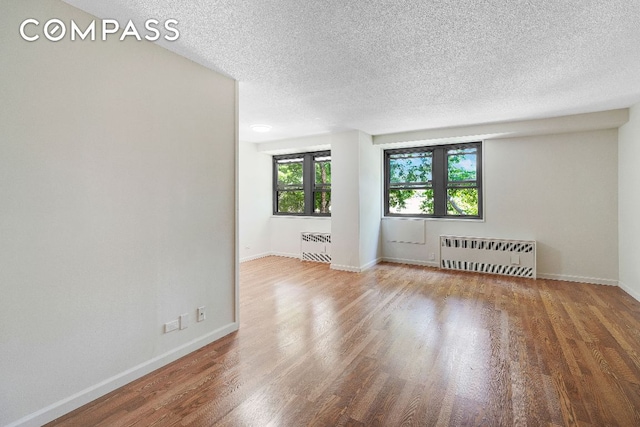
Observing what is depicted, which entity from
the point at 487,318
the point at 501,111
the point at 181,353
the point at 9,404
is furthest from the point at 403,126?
the point at 9,404

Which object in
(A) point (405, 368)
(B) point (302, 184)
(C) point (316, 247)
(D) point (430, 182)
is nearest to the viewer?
(A) point (405, 368)

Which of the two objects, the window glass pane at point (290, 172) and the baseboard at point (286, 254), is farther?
the window glass pane at point (290, 172)

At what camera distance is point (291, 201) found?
7.28 meters

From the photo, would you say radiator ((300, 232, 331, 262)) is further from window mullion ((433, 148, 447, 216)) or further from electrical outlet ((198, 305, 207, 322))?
electrical outlet ((198, 305, 207, 322))

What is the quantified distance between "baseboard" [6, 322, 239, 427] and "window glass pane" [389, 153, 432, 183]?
4717 mm

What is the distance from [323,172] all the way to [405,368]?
4.99m

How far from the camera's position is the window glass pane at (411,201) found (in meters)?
6.12

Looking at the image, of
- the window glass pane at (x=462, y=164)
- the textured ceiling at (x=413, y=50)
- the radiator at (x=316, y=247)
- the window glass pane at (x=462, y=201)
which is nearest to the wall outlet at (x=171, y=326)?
the textured ceiling at (x=413, y=50)

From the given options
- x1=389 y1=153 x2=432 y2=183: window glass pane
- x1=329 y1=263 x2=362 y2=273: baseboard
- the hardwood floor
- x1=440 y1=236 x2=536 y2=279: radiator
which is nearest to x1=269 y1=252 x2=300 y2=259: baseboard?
x1=329 y1=263 x2=362 y2=273: baseboard

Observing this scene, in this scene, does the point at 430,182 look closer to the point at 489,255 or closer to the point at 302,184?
the point at 489,255

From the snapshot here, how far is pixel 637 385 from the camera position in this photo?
2135 mm

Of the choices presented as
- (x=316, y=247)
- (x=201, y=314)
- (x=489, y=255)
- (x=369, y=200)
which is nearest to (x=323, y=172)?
(x=369, y=200)

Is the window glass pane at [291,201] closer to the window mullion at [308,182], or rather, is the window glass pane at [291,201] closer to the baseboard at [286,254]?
the window mullion at [308,182]

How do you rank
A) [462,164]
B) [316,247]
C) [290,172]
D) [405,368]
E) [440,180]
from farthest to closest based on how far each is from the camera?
[290,172]
[316,247]
[440,180]
[462,164]
[405,368]
